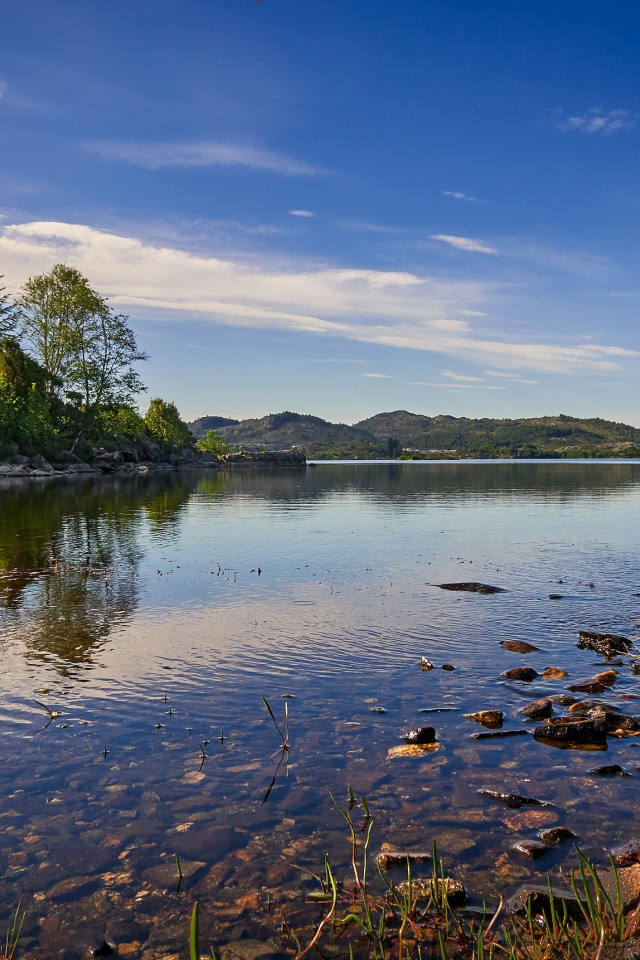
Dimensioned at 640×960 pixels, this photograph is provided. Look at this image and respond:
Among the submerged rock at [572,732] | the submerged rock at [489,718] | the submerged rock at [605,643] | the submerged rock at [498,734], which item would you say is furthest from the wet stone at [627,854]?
the submerged rock at [605,643]

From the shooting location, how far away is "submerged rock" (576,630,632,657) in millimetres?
16438

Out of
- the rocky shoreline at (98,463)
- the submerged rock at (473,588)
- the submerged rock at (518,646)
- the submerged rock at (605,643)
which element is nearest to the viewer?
the submerged rock at (605,643)

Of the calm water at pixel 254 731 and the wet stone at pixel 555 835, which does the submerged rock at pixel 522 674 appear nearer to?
the calm water at pixel 254 731

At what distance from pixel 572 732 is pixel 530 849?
3775 mm

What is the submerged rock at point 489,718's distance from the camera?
11891mm

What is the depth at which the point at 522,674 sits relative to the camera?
14477 mm

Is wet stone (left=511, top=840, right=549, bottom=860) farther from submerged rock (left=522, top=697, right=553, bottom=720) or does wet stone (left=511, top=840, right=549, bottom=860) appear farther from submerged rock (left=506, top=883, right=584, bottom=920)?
submerged rock (left=522, top=697, right=553, bottom=720)

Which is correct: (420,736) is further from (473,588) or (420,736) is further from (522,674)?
(473,588)

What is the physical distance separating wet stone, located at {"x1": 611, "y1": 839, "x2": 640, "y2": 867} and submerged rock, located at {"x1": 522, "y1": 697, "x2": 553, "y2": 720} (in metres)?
4.21

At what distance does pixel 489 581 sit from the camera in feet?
86.0

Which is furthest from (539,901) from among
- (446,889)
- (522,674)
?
(522,674)

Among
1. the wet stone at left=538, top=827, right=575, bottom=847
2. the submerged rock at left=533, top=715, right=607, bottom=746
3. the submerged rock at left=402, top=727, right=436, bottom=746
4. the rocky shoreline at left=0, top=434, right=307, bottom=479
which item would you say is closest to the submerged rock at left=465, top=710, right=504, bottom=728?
the submerged rock at left=533, top=715, right=607, bottom=746

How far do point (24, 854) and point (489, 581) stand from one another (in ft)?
69.2

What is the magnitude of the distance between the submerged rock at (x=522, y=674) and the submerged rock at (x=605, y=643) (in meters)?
2.95
